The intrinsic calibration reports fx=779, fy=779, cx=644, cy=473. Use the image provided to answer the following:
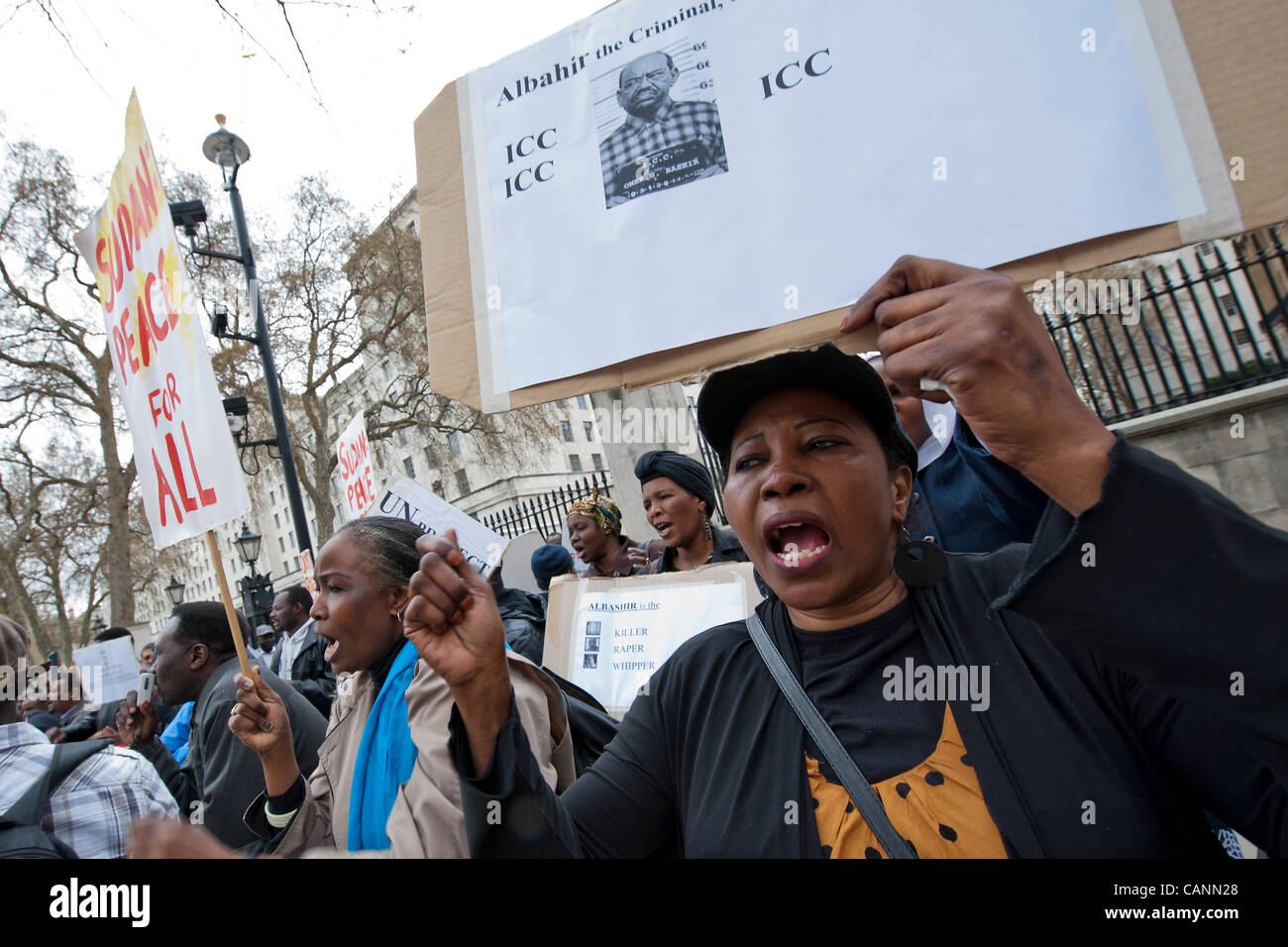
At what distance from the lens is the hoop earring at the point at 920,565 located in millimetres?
1438

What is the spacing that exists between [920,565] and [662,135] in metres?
0.96

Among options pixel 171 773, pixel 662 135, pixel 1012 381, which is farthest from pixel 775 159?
pixel 171 773

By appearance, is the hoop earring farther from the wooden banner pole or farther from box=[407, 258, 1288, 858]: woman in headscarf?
the wooden banner pole

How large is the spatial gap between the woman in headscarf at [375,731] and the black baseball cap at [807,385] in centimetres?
86

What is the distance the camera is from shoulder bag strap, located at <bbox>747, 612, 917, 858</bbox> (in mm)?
1191

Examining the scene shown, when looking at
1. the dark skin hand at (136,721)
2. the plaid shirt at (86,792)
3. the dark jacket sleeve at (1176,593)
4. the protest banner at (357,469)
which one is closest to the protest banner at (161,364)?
the plaid shirt at (86,792)

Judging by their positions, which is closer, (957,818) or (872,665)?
(957,818)

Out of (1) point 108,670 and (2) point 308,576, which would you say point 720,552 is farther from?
(1) point 108,670

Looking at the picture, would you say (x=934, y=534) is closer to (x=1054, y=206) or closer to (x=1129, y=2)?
(x=1054, y=206)

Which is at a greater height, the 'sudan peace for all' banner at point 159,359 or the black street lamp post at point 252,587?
the black street lamp post at point 252,587

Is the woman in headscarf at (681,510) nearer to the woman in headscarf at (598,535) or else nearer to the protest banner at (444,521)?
the woman in headscarf at (598,535)

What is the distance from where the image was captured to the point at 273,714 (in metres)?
2.66
